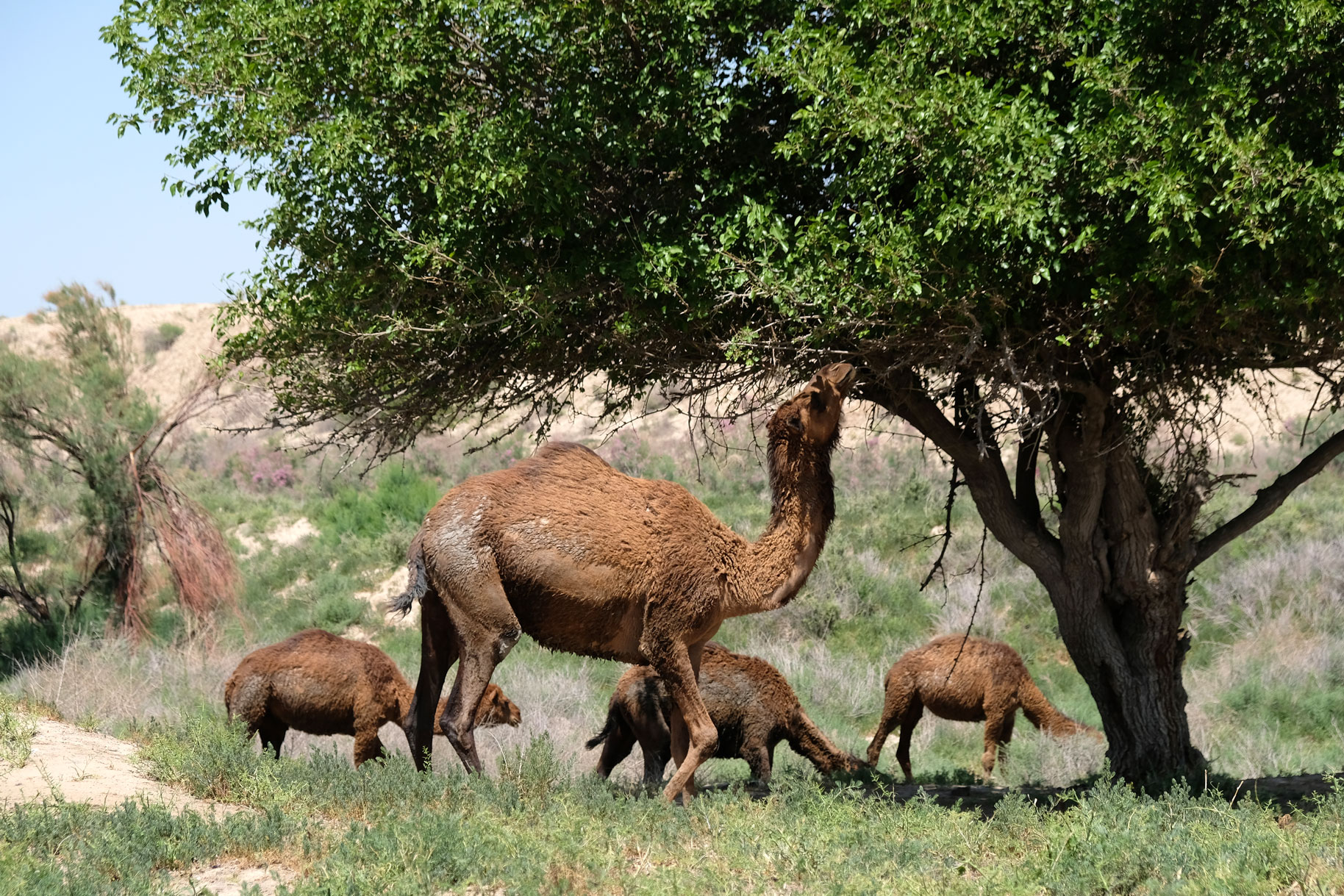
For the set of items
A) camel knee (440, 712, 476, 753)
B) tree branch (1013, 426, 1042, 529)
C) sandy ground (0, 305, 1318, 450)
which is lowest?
camel knee (440, 712, 476, 753)

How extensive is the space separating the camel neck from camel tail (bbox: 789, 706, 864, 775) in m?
2.66

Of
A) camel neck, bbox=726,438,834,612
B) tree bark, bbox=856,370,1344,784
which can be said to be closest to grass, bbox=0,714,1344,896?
camel neck, bbox=726,438,834,612

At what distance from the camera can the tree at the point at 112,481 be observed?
19.9m

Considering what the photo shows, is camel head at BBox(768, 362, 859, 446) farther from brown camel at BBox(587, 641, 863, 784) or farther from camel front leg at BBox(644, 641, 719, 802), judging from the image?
brown camel at BBox(587, 641, 863, 784)

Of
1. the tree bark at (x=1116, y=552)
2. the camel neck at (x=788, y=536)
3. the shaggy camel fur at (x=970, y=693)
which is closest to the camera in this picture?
the camel neck at (x=788, y=536)

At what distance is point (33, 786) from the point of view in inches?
310

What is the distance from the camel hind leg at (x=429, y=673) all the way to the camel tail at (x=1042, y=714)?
629cm

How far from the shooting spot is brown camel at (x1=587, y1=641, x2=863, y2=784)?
10625 mm

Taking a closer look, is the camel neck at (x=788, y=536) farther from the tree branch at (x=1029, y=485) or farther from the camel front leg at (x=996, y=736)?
the camel front leg at (x=996, y=736)

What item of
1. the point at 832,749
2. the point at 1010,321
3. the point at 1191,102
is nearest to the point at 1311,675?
the point at 832,749

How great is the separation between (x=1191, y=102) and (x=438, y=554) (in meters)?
5.22

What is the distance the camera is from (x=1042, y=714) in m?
12.7

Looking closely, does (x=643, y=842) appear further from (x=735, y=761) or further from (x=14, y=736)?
(x=735, y=761)

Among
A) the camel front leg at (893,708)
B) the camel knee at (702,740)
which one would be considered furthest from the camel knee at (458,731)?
the camel front leg at (893,708)
